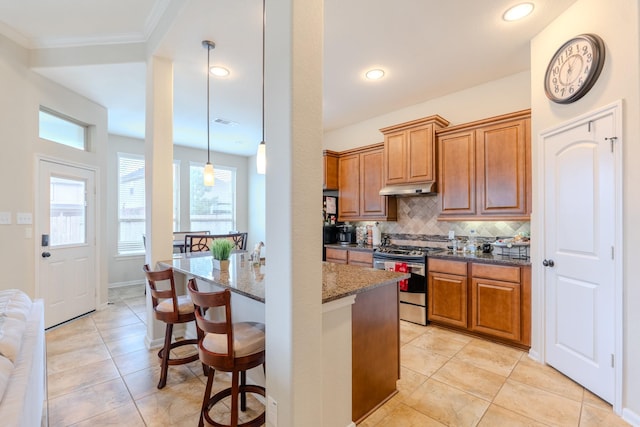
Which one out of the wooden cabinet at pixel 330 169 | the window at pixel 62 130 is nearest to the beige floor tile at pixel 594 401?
the wooden cabinet at pixel 330 169

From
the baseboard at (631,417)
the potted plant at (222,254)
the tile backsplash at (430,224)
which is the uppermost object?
the tile backsplash at (430,224)

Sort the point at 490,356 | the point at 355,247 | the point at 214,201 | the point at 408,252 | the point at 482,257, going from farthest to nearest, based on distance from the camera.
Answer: the point at 214,201 → the point at 355,247 → the point at 408,252 → the point at 482,257 → the point at 490,356

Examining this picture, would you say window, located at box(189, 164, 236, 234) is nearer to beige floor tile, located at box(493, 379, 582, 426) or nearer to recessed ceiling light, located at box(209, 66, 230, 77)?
recessed ceiling light, located at box(209, 66, 230, 77)

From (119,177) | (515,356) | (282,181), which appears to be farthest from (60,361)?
(515,356)

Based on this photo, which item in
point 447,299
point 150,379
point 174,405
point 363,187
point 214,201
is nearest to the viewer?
point 174,405

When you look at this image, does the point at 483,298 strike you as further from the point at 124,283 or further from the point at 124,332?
the point at 124,283

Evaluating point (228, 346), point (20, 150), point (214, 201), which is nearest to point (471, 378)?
point (228, 346)

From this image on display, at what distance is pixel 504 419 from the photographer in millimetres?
1895

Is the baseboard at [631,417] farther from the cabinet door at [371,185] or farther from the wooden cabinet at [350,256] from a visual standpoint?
the cabinet door at [371,185]

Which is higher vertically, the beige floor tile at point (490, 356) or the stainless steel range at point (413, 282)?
the stainless steel range at point (413, 282)

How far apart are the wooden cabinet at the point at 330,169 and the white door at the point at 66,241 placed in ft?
11.3

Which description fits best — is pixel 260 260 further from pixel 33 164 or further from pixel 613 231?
pixel 33 164

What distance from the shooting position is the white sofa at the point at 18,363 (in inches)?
39.7

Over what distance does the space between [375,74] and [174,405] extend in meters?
Result: 3.69
